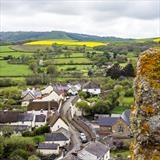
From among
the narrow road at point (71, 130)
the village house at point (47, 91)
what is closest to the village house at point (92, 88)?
the village house at point (47, 91)

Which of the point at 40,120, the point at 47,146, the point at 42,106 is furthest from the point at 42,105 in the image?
the point at 47,146

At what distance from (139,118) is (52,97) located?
7611 centimetres

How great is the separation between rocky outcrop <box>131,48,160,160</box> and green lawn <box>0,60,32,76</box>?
98.7 meters

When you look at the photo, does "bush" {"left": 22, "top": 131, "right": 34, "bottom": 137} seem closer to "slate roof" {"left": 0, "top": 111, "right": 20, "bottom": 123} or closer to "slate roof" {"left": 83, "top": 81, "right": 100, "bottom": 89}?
"slate roof" {"left": 0, "top": 111, "right": 20, "bottom": 123}

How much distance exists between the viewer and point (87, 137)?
5547 centimetres

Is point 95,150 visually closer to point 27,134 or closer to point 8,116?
point 27,134

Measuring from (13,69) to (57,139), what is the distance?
59054mm

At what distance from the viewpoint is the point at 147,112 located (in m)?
4.66

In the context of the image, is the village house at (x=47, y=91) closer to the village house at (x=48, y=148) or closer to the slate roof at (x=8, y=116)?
the slate roof at (x=8, y=116)

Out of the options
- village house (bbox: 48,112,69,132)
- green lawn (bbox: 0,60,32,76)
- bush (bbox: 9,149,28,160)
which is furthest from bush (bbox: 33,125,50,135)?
green lawn (bbox: 0,60,32,76)

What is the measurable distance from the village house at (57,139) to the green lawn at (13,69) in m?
51.5

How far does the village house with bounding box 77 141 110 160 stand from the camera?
41612 mm

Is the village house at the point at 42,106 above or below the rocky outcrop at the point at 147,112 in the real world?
below

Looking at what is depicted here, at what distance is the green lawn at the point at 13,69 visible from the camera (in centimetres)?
10406
